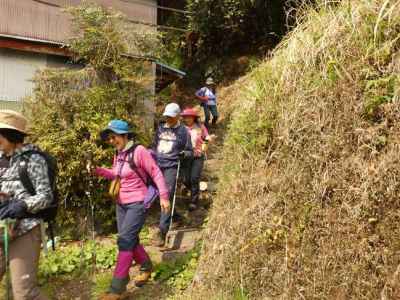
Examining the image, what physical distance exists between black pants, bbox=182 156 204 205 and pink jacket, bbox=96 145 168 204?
2.34 m

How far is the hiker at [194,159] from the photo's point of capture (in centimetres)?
720

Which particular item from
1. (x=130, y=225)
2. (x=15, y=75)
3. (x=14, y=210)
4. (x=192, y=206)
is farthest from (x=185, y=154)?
(x=15, y=75)

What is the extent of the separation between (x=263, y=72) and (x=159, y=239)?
9.26ft

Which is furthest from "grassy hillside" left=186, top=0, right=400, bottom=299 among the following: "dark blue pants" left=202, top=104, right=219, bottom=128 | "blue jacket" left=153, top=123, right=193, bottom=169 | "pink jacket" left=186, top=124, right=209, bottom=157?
"dark blue pants" left=202, top=104, right=219, bottom=128

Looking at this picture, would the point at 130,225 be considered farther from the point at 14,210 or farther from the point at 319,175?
the point at 319,175

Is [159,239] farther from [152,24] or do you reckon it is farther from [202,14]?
[202,14]

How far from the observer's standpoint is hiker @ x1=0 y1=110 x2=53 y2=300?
3.59 m

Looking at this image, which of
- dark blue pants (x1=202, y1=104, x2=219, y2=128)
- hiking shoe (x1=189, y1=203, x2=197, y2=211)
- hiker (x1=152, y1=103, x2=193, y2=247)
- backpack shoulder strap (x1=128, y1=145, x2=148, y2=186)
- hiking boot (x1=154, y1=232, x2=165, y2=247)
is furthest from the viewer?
dark blue pants (x1=202, y1=104, x2=219, y2=128)

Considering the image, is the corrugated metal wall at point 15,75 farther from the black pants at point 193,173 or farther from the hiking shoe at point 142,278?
the hiking shoe at point 142,278

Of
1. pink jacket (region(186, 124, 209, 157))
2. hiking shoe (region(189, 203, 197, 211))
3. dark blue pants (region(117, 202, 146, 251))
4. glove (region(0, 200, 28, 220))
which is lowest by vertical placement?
hiking shoe (region(189, 203, 197, 211))

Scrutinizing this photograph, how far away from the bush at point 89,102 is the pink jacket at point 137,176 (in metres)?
1.89

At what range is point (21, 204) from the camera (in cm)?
354

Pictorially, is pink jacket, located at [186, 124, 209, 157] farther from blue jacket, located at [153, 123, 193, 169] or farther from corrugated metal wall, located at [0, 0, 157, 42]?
corrugated metal wall, located at [0, 0, 157, 42]

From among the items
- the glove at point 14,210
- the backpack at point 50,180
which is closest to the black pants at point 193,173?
the backpack at point 50,180
